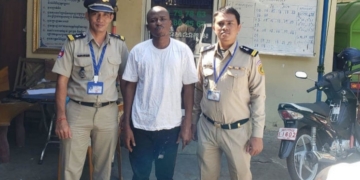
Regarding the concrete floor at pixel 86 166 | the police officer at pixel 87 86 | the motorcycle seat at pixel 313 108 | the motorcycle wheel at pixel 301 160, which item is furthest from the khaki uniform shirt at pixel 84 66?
the motorcycle wheel at pixel 301 160

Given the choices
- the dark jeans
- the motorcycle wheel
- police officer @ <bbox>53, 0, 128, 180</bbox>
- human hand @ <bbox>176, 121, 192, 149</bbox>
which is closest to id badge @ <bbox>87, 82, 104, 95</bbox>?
police officer @ <bbox>53, 0, 128, 180</bbox>

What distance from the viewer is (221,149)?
4.00m

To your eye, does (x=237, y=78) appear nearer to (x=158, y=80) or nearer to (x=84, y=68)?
(x=158, y=80)

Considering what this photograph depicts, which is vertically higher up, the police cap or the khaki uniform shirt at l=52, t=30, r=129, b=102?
the police cap

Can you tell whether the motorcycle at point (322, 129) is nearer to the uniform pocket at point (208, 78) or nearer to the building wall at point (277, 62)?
the uniform pocket at point (208, 78)

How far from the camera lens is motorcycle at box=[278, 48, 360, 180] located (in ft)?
17.2

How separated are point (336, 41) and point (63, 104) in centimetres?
552

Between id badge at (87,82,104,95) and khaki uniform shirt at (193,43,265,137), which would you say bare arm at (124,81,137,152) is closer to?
id badge at (87,82,104,95)

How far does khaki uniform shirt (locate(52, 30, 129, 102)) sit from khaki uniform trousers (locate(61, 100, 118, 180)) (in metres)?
0.09

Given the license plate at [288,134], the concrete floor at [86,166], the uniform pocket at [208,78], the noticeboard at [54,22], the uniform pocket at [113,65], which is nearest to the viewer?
the uniform pocket at [208,78]

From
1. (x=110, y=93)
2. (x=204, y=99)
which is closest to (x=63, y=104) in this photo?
(x=110, y=93)

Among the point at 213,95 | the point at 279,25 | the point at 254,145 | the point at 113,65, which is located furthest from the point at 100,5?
the point at 279,25

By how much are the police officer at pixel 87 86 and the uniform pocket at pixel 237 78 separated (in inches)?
35.3

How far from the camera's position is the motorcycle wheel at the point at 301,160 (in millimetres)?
5367
